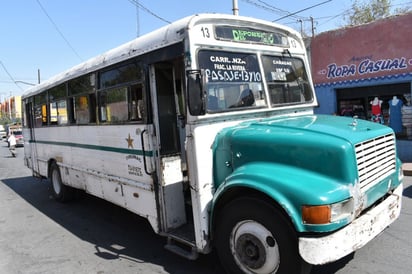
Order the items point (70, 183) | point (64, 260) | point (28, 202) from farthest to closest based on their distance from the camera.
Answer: point (28, 202) < point (70, 183) < point (64, 260)

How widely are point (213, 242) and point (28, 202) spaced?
20.6ft

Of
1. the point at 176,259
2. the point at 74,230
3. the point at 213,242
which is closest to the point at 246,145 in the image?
the point at 213,242

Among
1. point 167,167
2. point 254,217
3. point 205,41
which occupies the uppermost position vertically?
point 205,41

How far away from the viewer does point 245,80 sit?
13.7ft

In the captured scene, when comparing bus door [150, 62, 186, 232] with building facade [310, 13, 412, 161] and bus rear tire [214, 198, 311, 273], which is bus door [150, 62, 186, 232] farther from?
building facade [310, 13, 412, 161]

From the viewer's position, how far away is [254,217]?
11.2ft

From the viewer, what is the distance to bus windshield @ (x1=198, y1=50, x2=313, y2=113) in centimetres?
393

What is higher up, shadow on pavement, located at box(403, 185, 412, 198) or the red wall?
the red wall

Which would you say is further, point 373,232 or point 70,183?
point 70,183

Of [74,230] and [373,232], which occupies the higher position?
[373,232]

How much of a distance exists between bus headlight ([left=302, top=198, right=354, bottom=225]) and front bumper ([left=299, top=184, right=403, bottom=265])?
13 cm

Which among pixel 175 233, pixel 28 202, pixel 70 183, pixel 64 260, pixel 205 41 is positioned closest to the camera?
pixel 205 41

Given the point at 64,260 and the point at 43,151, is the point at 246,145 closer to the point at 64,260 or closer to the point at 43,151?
the point at 64,260

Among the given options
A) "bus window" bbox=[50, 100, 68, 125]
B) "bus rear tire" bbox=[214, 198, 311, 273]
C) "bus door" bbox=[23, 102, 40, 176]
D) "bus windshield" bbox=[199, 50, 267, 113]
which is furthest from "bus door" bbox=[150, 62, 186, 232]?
"bus door" bbox=[23, 102, 40, 176]
